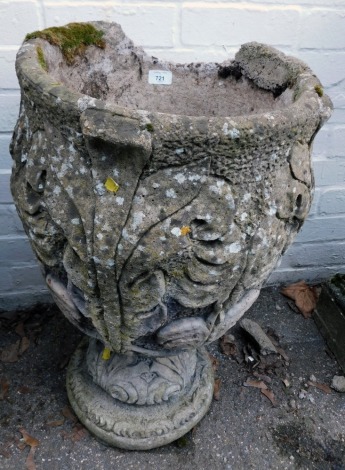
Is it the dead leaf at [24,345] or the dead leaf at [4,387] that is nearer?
the dead leaf at [4,387]

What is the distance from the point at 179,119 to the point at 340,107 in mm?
1056

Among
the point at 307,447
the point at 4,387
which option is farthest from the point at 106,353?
the point at 307,447

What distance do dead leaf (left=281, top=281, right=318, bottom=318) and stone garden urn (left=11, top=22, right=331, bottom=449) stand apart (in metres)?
0.91

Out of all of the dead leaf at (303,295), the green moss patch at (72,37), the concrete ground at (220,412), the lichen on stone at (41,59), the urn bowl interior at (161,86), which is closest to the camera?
the lichen on stone at (41,59)

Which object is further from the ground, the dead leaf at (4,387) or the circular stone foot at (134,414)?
the circular stone foot at (134,414)

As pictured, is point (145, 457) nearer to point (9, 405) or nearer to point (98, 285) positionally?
point (9, 405)

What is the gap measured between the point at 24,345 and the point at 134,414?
0.53 m

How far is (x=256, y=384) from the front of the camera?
174cm

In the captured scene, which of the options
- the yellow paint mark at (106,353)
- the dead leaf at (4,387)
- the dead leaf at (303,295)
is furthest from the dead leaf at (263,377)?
the dead leaf at (4,387)

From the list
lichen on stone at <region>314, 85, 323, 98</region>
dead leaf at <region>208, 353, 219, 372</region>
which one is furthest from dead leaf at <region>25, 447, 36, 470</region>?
lichen on stone at <region>314, 85, 323, 98</region>

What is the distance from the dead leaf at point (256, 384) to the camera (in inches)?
68.3

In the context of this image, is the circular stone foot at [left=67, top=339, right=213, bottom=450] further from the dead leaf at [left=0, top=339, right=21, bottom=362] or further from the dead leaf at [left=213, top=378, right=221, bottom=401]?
the dead leaf at [left=0, top=339, right=21, bottom=362]

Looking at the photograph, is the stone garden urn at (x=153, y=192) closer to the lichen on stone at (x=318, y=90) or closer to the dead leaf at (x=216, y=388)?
the lichen on stone at (x=318, y=90)

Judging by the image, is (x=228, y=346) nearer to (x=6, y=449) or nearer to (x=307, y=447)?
(x=307, y=447)
